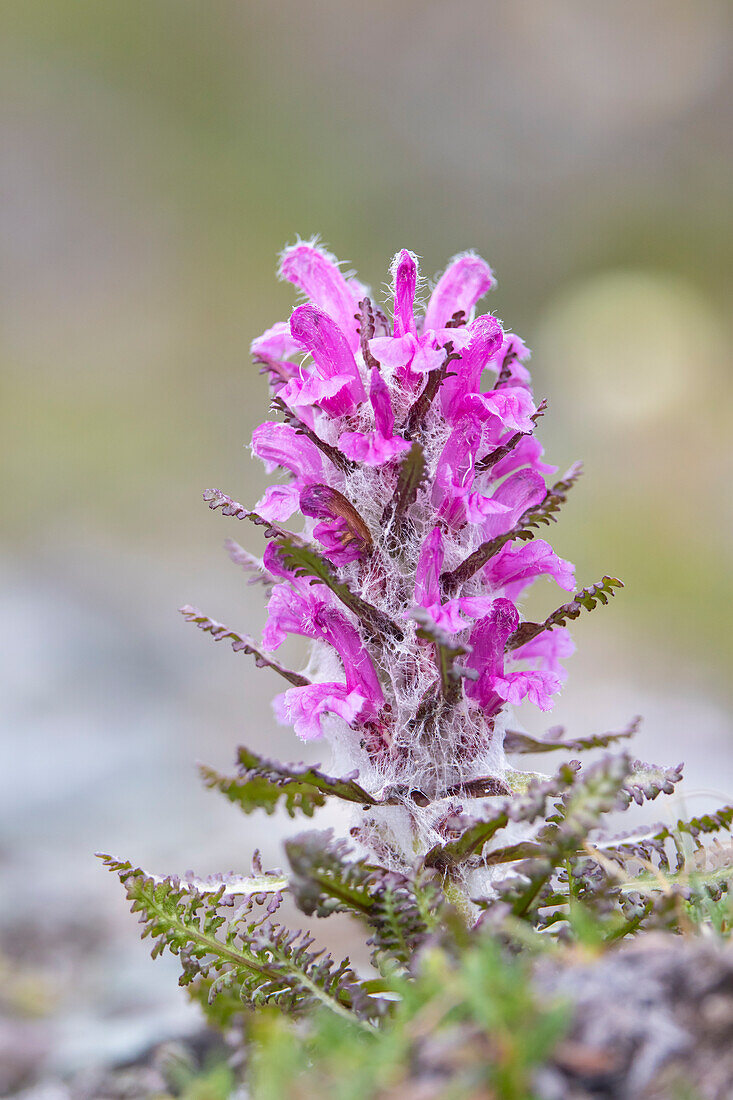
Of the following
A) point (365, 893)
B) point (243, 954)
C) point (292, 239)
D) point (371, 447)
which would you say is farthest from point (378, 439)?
point (292, 239)

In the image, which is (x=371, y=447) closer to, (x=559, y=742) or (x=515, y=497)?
(x=515, y=497)

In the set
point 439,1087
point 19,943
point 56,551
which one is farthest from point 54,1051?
point 56,551

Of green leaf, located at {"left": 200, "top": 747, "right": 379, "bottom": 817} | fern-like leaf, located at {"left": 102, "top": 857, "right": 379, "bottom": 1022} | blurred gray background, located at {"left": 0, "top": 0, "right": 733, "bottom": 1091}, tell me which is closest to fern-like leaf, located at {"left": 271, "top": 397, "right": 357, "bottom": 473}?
green leaf, located at {"left": 200, "top": 747, "right": 379, "bottom": 817}

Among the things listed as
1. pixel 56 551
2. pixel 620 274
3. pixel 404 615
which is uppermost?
pixel 620 274

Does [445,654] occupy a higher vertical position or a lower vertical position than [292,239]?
lower

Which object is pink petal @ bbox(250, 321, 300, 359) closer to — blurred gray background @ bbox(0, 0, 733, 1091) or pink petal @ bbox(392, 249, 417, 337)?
pink petal @ bbox(392, 249, 417, 337)

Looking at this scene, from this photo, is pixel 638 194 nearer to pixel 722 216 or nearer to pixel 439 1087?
pixel 722 216
